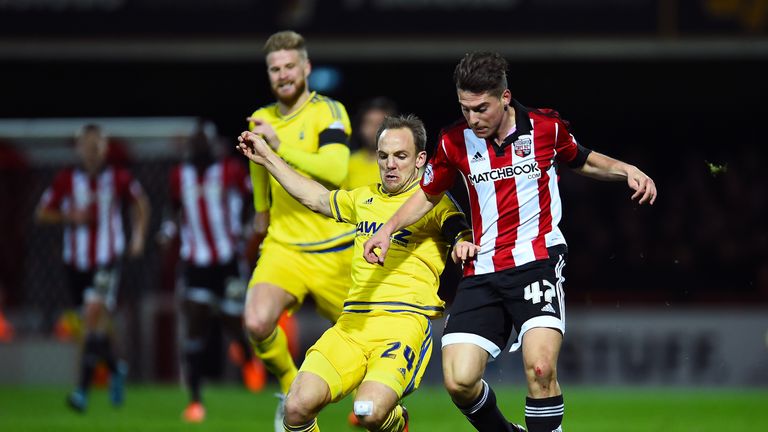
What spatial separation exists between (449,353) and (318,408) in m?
0.67

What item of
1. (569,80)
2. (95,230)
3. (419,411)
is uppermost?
(569,80)

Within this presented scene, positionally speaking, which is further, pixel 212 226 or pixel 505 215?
pixel 212 226

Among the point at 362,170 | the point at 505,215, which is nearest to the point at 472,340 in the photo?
the point at 505,215

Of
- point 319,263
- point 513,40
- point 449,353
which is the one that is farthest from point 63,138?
point 449,353

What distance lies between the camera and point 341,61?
49.2ft

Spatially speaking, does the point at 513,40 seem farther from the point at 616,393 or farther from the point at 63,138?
the point at 63,138

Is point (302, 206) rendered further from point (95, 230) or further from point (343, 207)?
point (95, 230)

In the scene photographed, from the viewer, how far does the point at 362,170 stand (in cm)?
970

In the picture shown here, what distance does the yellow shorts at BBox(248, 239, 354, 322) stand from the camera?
725 centimetres

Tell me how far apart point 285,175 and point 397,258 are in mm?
693

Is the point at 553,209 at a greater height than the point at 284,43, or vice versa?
the point at 284,43

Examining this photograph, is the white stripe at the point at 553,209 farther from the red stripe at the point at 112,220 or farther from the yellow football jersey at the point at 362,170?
the red stripe at the point at 112,220

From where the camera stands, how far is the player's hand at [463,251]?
5.92m

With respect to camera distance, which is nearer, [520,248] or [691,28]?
[520,248]
